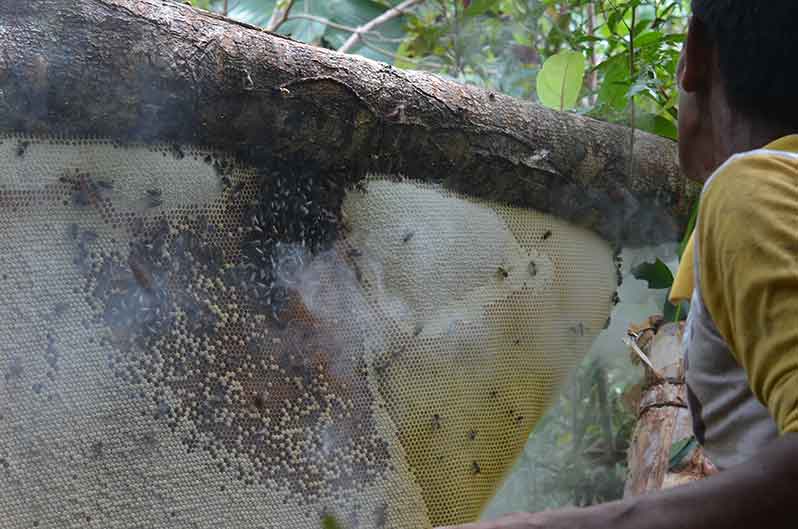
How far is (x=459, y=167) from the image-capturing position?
1.54 meters

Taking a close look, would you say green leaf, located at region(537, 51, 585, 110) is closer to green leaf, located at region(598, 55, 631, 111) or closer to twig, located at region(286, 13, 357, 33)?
green leaf, located at region(598, 55, 631, 111)

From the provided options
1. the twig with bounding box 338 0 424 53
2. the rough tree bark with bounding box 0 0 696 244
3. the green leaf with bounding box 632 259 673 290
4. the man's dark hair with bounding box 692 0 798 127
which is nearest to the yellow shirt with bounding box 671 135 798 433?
the man's dark hair with bounding box 692 0 798 127

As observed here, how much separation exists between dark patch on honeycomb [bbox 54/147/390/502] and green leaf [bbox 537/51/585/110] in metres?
0.77

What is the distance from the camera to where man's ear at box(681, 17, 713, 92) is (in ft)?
3.07

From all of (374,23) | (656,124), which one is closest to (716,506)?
(656,124)

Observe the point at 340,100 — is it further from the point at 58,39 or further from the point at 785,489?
the point at 785,489

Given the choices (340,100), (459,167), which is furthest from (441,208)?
(340,100)

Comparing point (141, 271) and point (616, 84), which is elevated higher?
point (616, 84)

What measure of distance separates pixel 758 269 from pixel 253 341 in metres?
0.80

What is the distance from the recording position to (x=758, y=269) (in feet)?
2.35

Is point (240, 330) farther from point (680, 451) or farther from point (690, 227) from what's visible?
point (690, 227)

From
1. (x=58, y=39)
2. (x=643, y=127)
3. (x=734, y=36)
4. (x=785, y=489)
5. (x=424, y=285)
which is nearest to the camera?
(x=785, y=489)

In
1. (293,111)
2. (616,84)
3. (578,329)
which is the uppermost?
(616,84)

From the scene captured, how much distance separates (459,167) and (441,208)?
0.26 feet
